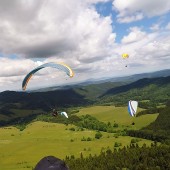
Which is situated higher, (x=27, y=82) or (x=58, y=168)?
(x=27, y=82)

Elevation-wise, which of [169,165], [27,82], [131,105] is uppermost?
[27,82]

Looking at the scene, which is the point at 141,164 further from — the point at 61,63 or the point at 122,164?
the point at 61,63

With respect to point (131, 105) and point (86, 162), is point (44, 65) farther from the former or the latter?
point (86, 162)

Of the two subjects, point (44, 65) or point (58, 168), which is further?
point (44, 65)

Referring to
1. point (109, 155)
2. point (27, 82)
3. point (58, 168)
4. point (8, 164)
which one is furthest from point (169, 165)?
point (58, 168)

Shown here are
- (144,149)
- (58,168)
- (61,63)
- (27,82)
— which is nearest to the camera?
(58,168)

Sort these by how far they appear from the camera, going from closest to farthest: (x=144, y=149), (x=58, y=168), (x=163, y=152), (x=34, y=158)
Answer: (x=58, y=168)
(x=163, y=152)
(x=144, y=149)
(x=34, y=158)
